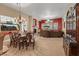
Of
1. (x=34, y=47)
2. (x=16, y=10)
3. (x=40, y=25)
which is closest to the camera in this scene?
(x=40, y=25)

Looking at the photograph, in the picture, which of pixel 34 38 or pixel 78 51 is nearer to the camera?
pixel 78 51

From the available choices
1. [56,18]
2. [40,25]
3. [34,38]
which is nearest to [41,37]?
[34,38]

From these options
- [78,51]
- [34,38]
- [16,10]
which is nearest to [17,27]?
[16,10]

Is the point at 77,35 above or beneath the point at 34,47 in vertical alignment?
above

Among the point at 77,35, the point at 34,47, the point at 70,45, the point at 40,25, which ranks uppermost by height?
the point at 40,25

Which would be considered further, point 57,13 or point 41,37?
point 41,37

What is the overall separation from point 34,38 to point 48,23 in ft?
4.97

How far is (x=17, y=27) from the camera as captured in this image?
158 inches

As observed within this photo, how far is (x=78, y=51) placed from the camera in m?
3.22

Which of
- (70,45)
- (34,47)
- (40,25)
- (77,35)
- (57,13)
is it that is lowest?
(34,47)

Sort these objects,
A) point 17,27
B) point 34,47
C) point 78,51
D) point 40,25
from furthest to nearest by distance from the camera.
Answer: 1. point 34,47
2. point 40,25
3. point 17,27
4. point 78,51

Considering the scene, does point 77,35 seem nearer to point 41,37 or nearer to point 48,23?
point 48,23

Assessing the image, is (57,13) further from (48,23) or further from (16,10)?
(16,10)

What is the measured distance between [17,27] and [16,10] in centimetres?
116
